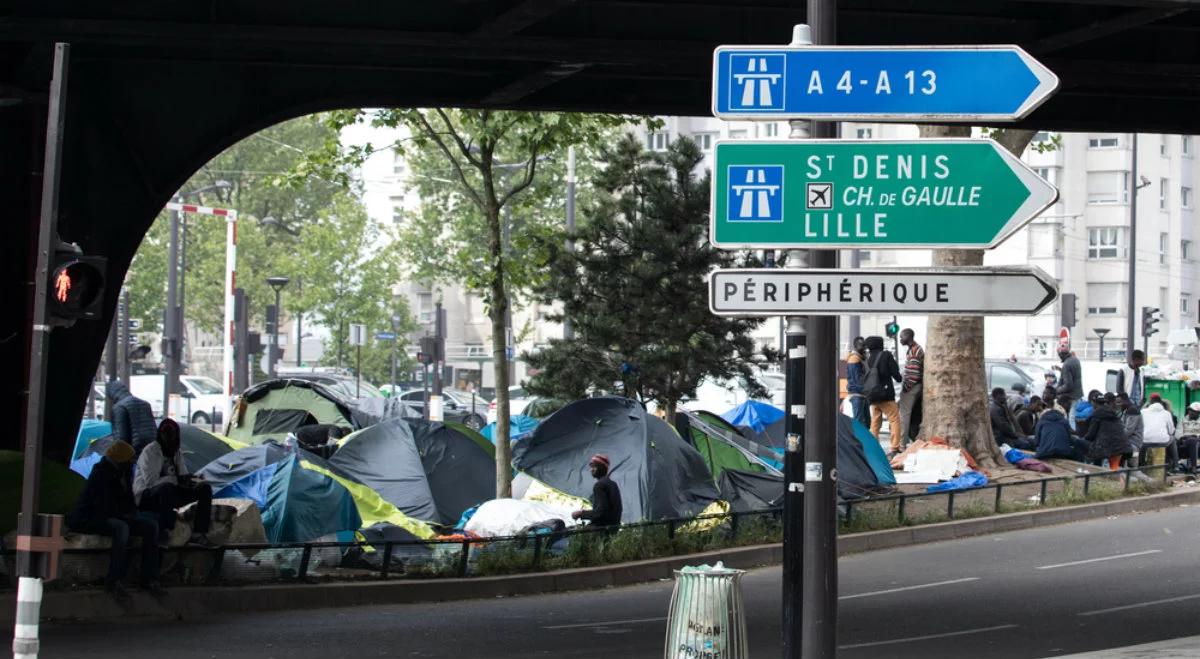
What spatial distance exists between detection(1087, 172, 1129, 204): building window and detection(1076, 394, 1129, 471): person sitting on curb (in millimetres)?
50898

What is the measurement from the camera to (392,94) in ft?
52.7

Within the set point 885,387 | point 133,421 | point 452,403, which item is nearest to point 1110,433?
point 885,387

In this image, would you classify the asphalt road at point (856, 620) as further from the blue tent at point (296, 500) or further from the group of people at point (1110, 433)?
the group of people at point (1110, 433)

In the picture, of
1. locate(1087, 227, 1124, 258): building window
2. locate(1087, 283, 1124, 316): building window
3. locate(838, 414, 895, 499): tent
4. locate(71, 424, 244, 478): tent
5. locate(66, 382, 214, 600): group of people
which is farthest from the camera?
Result: locate(1087, 283, 1124, 316): building window

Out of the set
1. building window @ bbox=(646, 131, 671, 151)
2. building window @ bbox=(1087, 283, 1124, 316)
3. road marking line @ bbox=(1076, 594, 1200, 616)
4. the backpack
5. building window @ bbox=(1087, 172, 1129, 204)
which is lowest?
road marking line @ bbox=(1076, 594, 1200, 616)

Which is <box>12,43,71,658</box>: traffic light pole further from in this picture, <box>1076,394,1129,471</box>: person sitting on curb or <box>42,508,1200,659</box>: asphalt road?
<box>1076,394,1129,471</box>: person sitting on curb

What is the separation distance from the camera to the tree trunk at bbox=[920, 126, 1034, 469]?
79.6ft

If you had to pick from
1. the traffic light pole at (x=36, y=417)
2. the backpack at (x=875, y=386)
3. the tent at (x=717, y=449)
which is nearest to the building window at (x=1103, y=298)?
the backpack at (x=875, y=386)

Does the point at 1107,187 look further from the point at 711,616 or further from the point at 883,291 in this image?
the point at 883,291

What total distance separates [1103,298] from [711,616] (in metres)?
69.7

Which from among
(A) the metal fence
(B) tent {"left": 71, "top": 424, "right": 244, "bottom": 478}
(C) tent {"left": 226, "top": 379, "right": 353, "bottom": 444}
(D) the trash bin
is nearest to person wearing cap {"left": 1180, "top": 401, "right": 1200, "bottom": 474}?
(A) the metal fence

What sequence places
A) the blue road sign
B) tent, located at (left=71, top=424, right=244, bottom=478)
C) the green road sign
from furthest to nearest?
tent, located at (left=71, top=424, right=244, bottom=478), the blue road sign, the green road sign

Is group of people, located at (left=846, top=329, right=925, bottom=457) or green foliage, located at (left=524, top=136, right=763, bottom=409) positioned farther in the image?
group of people, located at (left=846, top=329, right=925, bottom=457)

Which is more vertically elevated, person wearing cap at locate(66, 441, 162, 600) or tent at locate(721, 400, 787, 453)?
tent at locate(721, 400, 787, 453)
